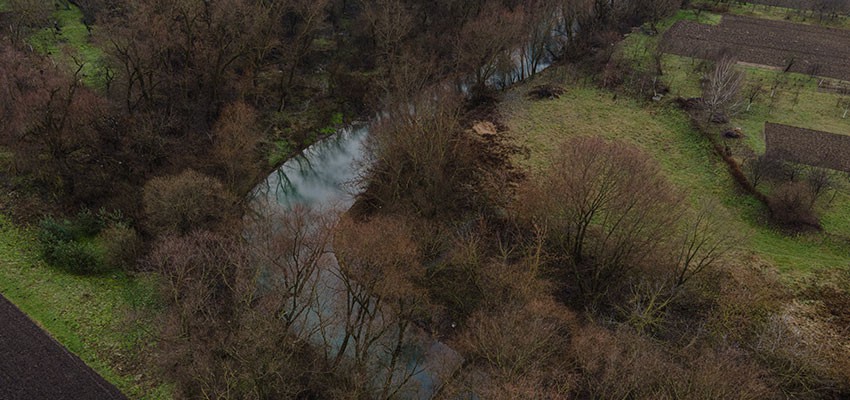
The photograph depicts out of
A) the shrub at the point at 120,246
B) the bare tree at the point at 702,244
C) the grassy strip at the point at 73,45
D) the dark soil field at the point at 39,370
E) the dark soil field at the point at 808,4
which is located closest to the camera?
the dark soil field at the point at 39,370

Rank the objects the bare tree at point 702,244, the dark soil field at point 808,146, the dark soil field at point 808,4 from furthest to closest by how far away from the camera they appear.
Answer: the dark soil field at point 808,4 → the dark soil field at point 808,146 → the bare tree at point 702,244

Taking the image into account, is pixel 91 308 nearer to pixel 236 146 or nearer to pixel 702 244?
pixel 236 146

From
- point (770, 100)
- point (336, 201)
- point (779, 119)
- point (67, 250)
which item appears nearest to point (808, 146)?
point (779, 119)

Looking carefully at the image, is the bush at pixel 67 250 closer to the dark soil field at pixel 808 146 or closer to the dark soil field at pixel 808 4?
the dark soil field at pixel 808 146

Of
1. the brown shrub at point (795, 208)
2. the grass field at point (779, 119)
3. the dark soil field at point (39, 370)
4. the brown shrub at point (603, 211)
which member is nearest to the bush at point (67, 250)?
the dark soil field at point (39, 370)

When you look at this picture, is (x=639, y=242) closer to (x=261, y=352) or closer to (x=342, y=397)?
(x=342, y=397)
